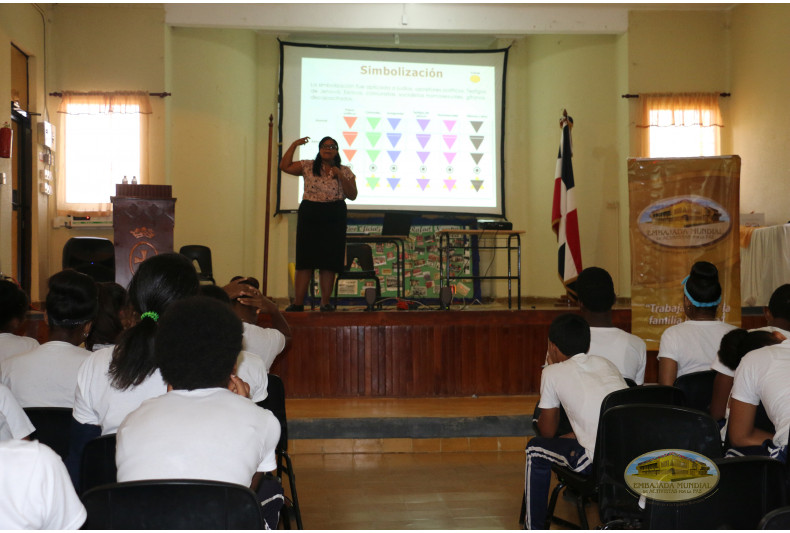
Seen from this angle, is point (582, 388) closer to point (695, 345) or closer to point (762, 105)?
point (695, 345)

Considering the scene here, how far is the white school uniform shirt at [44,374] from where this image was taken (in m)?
2.23

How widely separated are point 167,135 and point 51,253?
5.35 feet

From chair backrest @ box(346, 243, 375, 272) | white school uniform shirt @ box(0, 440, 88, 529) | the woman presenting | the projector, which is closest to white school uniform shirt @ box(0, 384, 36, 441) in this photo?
white school uniform shirt @ box(0, 440, 88, 529)

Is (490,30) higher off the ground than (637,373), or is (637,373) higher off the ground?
(490,30)

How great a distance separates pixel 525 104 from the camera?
8781 millimetres

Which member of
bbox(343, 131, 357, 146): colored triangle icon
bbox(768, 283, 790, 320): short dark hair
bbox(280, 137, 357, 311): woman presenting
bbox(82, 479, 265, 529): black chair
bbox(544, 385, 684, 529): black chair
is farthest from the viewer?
bbox(343, 131, 357, 146): colored triangle icon

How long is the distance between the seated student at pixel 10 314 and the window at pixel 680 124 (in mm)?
6695

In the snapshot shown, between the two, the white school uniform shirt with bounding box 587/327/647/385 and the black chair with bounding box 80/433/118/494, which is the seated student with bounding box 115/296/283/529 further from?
the white school uniform shirt with bounding box 587/327/647/385

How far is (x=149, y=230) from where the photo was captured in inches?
197

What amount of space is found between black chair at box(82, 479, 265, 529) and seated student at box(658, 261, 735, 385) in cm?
210

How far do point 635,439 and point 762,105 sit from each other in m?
6.46

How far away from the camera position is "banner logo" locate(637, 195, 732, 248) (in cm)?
477

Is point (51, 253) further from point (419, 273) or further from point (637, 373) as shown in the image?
point (637, 373)

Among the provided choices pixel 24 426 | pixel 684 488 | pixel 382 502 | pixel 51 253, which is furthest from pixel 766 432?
pixel 51 253
